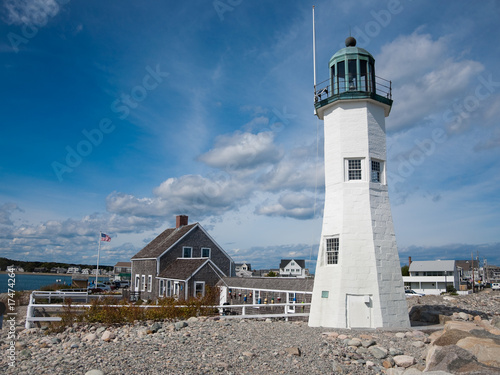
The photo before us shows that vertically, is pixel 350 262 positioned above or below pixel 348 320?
above

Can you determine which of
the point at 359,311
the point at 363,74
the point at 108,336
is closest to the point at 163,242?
the point at 108,336

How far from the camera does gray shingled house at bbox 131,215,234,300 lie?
28.0 m

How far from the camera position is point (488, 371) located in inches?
305

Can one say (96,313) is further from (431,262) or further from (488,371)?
(431,262)

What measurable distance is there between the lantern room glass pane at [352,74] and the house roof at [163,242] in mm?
21115

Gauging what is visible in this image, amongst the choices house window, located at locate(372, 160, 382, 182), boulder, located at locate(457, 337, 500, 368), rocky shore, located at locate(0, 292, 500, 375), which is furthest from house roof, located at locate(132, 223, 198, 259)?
boulder, located at locate(457, 337, 500, 368)

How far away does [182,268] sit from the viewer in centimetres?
2953

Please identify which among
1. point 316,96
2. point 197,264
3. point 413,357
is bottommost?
point 413,357

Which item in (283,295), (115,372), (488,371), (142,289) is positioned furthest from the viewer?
(142,289)

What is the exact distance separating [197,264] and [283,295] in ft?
29.5

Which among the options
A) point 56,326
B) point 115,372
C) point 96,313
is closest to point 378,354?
point 115,372

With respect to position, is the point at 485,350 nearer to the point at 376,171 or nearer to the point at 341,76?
the point at 376,171

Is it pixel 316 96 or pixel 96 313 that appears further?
pixel 316 96

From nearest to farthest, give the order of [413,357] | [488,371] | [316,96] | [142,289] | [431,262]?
[488,371]
[413,357]
[316,96]
[142,289]
[431,262]
